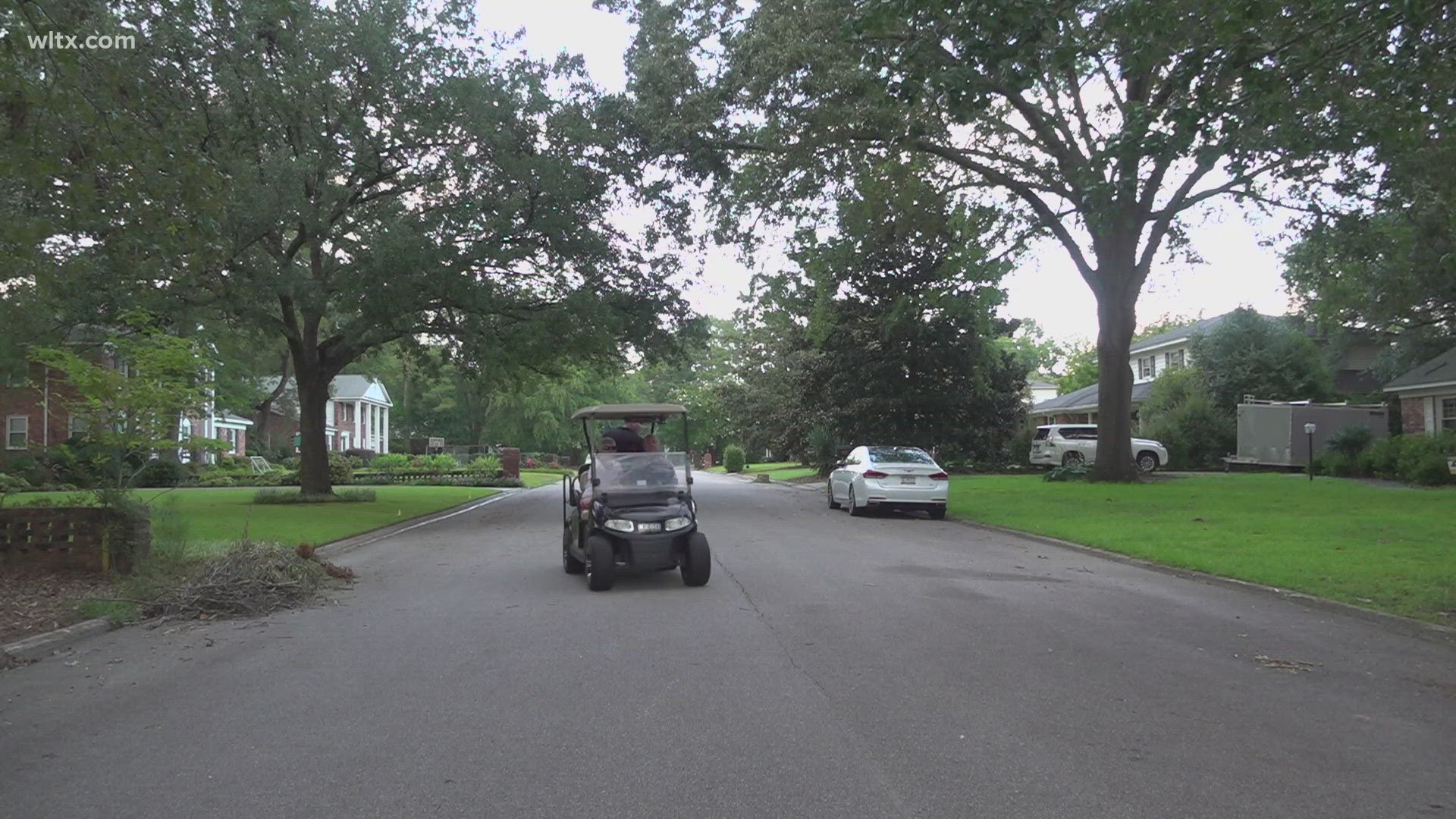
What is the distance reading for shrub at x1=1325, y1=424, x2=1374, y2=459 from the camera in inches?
1125

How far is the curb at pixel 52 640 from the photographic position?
7441 millimetres

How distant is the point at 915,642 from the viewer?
293 inches

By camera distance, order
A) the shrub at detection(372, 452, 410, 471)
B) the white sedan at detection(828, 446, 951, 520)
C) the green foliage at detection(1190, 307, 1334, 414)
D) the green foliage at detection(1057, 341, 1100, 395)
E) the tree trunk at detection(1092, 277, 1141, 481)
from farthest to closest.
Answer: the green foliage at detection(1057, 341, 1100, 395) < the shrub at detection(372, 452, 410, 471) < the green foliage at detection(1190, 307, 1334, 414) < the tree trunk at detection(1092, 277, 1141, 481) < the white sedan at detection(828, 446, 951, 520)

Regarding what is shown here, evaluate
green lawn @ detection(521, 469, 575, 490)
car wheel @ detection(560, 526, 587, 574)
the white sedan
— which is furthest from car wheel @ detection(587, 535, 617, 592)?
green lawn @ detection(521, 469, 575, 490)

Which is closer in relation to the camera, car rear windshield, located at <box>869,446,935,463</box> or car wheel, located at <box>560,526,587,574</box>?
car wheel, located at <box>560,526,587,574</box>

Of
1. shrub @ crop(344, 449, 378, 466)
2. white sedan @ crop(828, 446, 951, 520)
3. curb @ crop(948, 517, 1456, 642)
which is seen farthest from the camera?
shrub @ crop(344, 449, 378, 466)

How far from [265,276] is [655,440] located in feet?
33.3

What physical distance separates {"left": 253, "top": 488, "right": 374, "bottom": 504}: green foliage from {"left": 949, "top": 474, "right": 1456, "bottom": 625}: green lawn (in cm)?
1527

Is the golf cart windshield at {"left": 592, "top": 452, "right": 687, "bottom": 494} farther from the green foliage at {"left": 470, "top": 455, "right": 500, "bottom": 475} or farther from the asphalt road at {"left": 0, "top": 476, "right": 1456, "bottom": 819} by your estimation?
the green foliage at {"left": 470, "top": 455, "right": 500, "bottom": 475}

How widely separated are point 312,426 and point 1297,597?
22.3m

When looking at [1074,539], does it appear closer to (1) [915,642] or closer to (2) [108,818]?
(1) [915,642]

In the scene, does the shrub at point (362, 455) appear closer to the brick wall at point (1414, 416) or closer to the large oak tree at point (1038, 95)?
the large oak tree at point (1038, 95)

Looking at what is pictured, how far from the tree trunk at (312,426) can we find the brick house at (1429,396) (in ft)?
107

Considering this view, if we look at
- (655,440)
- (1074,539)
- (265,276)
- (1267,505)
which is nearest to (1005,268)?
(1267,505)
